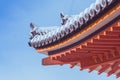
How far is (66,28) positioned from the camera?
7.24 metres

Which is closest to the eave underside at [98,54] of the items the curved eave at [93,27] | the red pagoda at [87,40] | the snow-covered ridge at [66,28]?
the red pagoda at [87,40]

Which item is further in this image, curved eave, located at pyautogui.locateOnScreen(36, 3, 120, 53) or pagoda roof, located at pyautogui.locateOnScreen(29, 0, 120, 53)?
pagoda roof, located at pyautogui.locateOnScreen(29, 0, 120, 53)

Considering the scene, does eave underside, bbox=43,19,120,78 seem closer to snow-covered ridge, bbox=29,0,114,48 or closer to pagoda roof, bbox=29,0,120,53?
pagoda roof, bbox=29,0,120,53

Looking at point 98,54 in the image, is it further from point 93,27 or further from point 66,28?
point 93,27

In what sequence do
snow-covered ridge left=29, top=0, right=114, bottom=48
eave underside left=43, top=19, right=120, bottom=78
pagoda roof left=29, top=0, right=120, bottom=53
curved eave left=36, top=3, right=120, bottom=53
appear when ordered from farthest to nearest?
eave underside left=43, top=19, right=120, bottom=78
snow-covered ridge left=29, top=0, right=114, bottom=48
pagoda roof left=29, top=0, right=120, bottom=53
curved eave left=36, top=3, right=120, bottom=53

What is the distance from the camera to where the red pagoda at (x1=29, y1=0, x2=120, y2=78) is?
6.05 meters

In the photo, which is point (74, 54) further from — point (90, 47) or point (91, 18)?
point (91, 18)

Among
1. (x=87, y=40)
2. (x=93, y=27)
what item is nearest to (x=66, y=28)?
(x=87, y=40)

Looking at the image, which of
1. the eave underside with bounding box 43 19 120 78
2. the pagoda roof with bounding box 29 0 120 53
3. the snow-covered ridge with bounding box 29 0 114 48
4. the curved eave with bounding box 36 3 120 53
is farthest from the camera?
the eave underside with bounding box 43 19 120 78

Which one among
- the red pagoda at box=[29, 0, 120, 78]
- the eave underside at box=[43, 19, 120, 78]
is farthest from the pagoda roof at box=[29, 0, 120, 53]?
the eave underside at box=[43, 19, 120, 78]

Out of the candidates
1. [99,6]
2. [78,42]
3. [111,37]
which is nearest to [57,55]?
[78,42]

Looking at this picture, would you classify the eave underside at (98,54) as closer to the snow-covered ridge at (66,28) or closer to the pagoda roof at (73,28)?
the pagoda roof at (73,28)

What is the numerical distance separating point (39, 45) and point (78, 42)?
54.4 inches

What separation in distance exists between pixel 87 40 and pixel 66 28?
2.02ft
